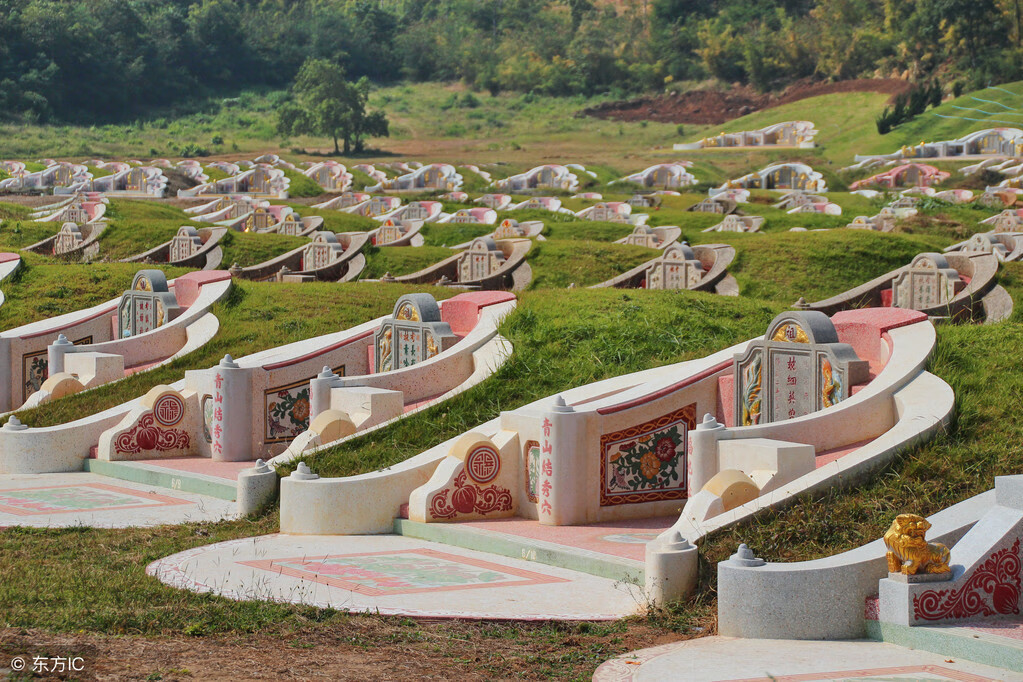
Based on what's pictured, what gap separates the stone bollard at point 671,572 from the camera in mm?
7109

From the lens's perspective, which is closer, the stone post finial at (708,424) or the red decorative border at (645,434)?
the stone post finial at (708,424)

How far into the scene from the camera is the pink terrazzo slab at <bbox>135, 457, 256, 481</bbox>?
40.8ft

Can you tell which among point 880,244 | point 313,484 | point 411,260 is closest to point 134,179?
point 411,260

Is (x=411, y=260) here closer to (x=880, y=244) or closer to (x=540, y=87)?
(x=880, y=244)

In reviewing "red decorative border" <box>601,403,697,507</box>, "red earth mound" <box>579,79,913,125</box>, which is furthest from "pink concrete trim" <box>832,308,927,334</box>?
"red earth mound" <box>579,79,913,125</box>

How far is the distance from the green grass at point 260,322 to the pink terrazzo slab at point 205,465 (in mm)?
1883

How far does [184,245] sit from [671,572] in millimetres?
25866

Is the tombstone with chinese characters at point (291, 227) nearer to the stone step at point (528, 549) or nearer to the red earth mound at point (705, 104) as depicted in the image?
the stone step at point (528, 549)

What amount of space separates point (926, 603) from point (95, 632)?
417 centimetres

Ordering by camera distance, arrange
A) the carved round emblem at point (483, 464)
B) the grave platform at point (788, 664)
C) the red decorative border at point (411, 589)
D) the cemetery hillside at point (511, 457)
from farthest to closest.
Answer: the carved round emblem at point (483, 464), the red decorative border at point (411, 589), the cemetery hillside at point (511, 457), the grave platform at point (788, 664)

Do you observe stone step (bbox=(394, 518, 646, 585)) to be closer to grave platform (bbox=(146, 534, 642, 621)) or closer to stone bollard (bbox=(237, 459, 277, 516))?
grave platform (bbox=(146, 534, 642, 621))

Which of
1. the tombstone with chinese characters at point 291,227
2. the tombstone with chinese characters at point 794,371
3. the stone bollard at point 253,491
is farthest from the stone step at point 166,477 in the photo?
the tombstone with chinese characters at point 291,227

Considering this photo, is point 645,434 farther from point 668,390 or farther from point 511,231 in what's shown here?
point 511,231

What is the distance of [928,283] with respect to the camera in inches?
715
